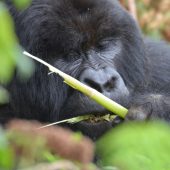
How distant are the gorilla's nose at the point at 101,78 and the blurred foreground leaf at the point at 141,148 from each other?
1464 millimetres

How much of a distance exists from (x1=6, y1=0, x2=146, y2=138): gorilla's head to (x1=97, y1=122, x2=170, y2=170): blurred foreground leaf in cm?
158

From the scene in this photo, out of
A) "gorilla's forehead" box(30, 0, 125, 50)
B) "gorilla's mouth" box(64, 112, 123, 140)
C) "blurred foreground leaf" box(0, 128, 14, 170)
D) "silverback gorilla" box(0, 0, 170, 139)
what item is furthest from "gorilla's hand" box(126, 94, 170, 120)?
"blurred foreground leaf" box(0, 128, 14, 170)

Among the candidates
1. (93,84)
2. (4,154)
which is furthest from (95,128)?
(4,154)

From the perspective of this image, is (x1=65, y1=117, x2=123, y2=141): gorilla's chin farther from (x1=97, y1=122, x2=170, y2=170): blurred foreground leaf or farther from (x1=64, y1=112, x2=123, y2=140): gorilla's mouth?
(x1=97, y1=122, x2=170, y2=170): blurred foreground leaf

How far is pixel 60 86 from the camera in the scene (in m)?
3.06

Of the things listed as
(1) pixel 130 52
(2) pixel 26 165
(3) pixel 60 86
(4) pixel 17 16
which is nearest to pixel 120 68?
(1) pixel 130 52

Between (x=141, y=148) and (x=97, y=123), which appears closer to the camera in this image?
(x=141, y=148)

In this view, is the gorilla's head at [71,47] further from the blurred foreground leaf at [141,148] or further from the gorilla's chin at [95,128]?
the blurred foreground leaf at [141,148]

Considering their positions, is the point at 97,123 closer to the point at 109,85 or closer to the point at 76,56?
the point at 109,85

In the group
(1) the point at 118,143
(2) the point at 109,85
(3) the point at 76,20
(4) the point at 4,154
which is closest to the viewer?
(4) the point at 4,154

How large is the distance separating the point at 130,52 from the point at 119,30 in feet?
0.57

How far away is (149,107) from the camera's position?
112 inches

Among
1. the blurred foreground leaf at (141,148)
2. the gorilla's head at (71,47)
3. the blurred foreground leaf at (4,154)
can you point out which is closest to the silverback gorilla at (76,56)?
the gorilla's head at (71,47)

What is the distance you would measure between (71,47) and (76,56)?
86 millimetres
